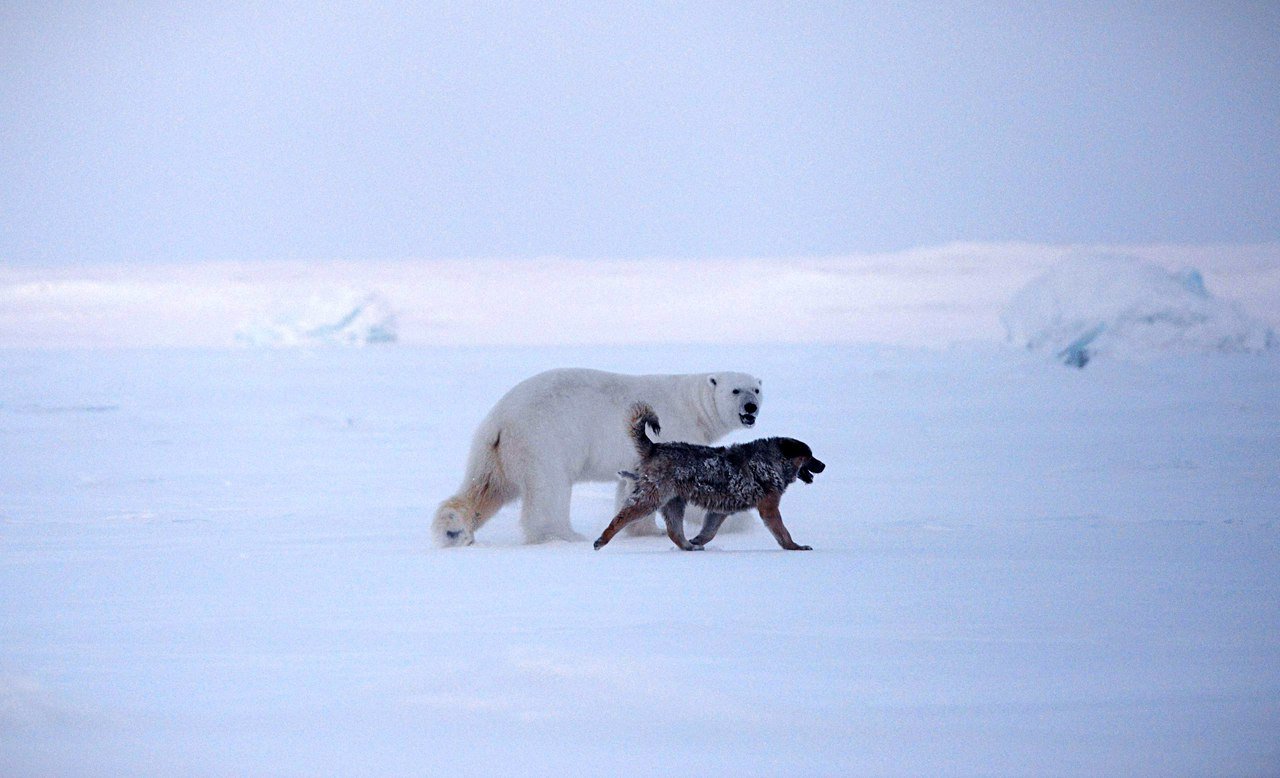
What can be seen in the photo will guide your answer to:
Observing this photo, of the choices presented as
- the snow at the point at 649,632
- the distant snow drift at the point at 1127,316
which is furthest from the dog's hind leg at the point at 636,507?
the distant snow drift at the point at 1127,316

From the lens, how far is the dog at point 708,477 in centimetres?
499

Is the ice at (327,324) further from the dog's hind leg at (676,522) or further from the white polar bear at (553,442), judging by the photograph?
the dog's hind leg at (676,522)

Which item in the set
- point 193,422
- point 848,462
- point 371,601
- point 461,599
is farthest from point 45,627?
point 193,422

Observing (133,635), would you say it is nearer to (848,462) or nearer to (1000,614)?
(1000,614)

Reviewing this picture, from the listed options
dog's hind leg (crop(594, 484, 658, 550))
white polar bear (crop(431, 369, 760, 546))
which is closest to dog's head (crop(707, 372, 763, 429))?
white polar bear (crop(431, 369, 760, 546))

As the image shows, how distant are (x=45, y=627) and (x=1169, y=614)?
135 inches

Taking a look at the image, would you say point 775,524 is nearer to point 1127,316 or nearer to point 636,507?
point 636,507

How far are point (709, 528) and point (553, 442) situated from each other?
87 centimetres

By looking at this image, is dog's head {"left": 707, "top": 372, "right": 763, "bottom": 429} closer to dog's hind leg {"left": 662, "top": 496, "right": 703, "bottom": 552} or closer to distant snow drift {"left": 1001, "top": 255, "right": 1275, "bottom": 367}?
dog's hind leg {"left": 662, "top": 496, "right": 703, "bottom": 552}

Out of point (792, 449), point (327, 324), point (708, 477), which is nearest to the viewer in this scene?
point (708, 477)

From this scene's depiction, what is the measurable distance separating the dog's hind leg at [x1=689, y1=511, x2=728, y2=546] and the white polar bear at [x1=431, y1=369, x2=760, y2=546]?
67 cm

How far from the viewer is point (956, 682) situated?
9.71 ft

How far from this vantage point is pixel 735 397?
241 inches

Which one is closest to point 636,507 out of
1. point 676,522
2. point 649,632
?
point 676,522
